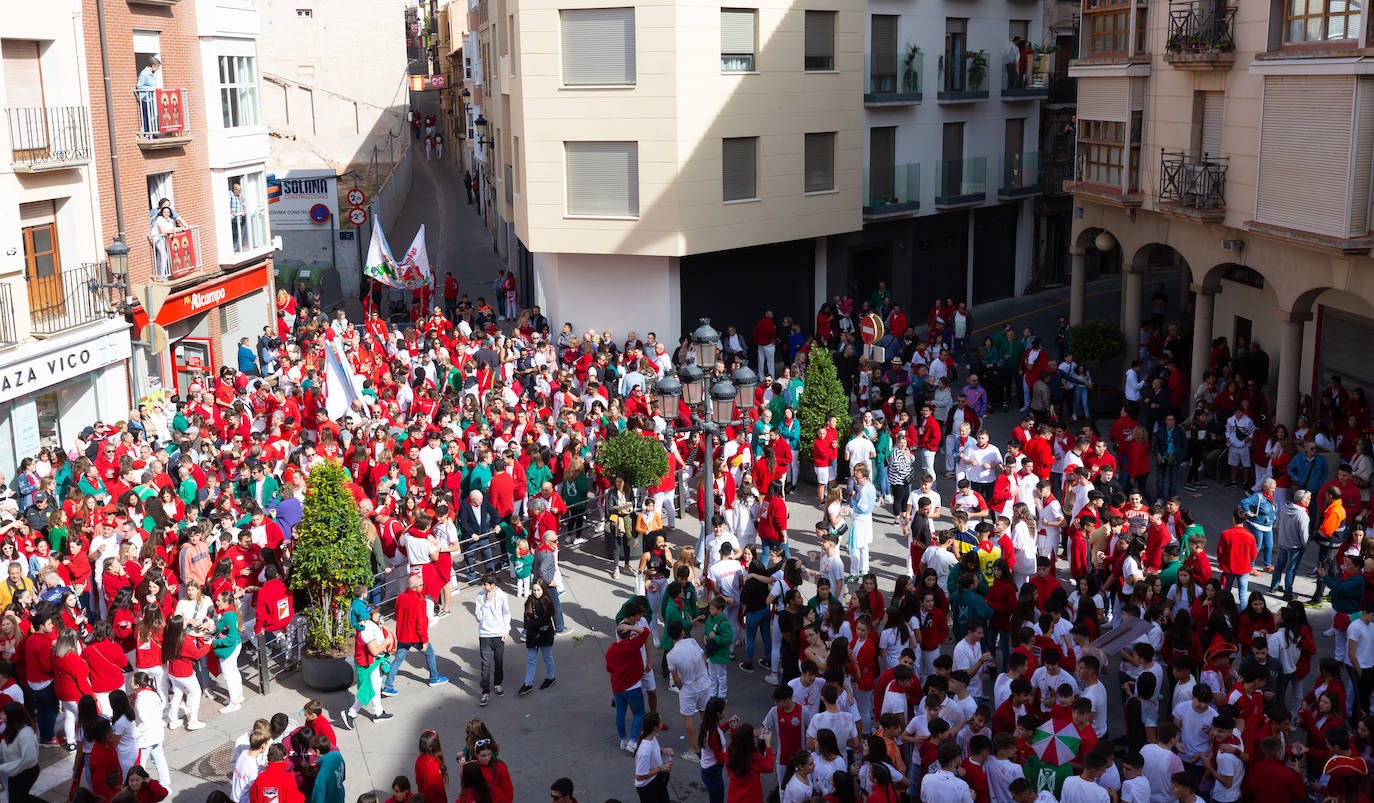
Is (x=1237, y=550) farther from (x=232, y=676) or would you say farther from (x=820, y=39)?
(x=820, y=39)

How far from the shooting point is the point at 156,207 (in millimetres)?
28984

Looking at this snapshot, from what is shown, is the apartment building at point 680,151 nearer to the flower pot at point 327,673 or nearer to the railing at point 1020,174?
the railing at point 1020,174

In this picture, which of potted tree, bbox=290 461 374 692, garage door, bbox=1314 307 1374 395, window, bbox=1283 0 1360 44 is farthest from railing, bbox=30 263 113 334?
garage door, bbox=1314 307 1374 395

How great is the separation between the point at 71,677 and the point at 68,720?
0.89m

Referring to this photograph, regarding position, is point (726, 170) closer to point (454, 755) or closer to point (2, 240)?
point (2, 240)

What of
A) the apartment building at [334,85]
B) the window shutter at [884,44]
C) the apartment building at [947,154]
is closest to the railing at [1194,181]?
the apartment building at [947,154]

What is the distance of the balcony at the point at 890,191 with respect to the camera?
35.0 m

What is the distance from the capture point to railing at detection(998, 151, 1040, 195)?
39250mm

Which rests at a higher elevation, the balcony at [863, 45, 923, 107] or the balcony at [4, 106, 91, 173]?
the balcony at [863, 45, 923, 107]

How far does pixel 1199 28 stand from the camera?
24609 millimetres

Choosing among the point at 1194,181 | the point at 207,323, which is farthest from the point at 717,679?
the point at 207,323

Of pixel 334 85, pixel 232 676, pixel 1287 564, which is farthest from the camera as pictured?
pixel 334 85

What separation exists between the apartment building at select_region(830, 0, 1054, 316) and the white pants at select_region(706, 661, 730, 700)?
22057 millimetres

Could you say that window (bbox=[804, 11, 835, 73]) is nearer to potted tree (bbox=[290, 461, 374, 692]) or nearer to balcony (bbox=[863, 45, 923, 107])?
balcony (bbox=[863, 45, 923, 107])
